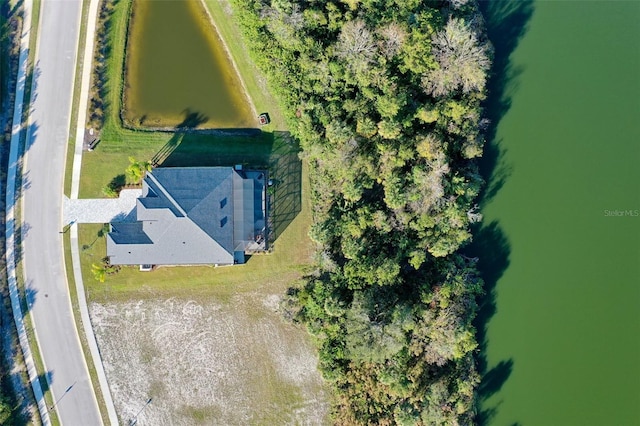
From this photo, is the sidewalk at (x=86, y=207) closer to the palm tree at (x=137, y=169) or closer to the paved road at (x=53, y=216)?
the paved road at (x=53, y=216)

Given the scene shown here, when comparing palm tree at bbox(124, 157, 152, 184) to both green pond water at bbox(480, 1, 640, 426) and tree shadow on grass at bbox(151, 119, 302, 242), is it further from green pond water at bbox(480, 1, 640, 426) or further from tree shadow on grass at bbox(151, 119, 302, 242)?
green pond water at bbox(480, 1, 640, 426)

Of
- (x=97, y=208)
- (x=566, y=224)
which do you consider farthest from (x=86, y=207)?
(x=566, y=224)

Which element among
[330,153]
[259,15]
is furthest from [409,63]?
[259,15]

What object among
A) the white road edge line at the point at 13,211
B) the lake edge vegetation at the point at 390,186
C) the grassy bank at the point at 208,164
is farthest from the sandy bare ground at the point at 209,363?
the white road edge line at the point at 13,211

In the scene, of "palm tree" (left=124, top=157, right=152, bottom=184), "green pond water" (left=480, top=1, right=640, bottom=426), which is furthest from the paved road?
"green pond water" (left=480, top=1, right=640, bottom=426)

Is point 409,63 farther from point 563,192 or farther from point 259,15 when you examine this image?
point 563,192

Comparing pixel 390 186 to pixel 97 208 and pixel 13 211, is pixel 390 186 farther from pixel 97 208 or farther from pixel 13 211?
pixel 13 211

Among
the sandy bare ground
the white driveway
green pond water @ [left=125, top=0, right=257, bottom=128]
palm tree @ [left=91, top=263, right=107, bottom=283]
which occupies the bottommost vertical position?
the sandy bare ground
